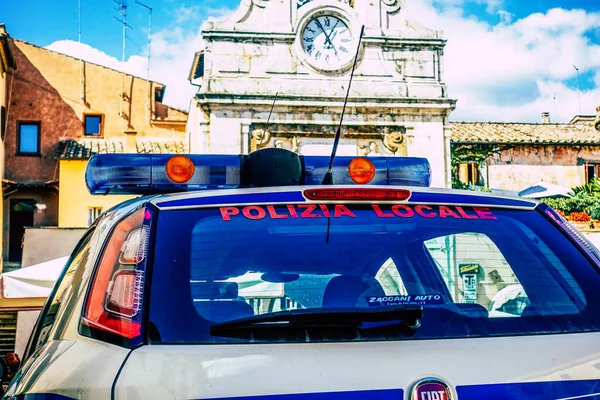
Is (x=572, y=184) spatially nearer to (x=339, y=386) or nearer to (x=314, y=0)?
(x=314, y=0)

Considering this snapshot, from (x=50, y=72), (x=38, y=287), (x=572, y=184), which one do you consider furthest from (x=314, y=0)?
(x=572, y=184)

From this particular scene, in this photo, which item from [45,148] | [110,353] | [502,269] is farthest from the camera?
[45,148]

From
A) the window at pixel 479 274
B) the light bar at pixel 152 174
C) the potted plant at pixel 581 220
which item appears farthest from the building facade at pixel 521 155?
the window at pixel 479 274

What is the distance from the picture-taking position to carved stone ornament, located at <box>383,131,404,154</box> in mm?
18516

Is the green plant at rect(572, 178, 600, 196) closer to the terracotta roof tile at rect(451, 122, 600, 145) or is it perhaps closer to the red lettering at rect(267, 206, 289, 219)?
the terracotta roof tile at rect(451, 122, 600, 145)

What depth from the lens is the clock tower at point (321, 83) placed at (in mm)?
17969

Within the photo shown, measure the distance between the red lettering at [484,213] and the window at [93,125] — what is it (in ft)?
92.3

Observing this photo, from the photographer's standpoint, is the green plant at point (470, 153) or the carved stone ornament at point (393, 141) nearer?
the carved stone ornament at point (393, 141)

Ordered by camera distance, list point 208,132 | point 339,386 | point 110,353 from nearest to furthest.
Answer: point 339,386 → point 110,353 → point 208,132

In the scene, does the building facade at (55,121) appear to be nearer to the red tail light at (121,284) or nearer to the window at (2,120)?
the window at (2,120)

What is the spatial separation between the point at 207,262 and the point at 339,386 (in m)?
0.57

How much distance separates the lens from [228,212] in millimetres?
2119

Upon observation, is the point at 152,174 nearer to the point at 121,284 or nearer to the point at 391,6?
the point at 121,284

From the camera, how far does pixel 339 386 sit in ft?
5.56
